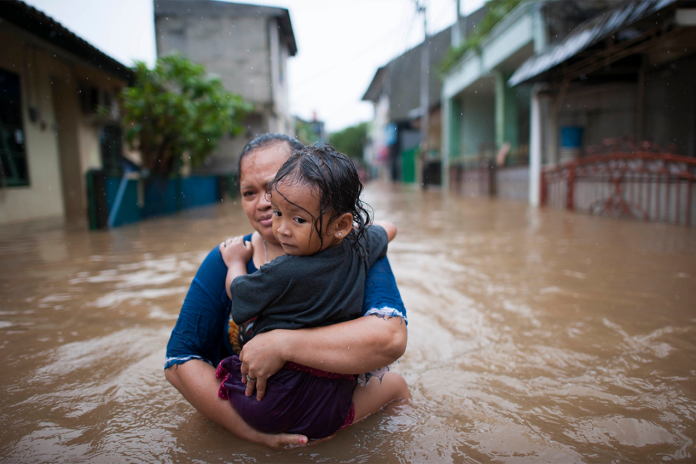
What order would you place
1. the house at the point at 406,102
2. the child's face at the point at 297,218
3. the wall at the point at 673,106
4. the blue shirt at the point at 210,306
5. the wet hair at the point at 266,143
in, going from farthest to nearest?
the house at the point at 406,102
the wall at the point at 673,106
the wet hair at the point at 266,143
the blue shirt at the point at 210,306
the child's face at the point at 297,218

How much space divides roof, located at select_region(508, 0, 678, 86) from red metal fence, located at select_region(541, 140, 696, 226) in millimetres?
1786

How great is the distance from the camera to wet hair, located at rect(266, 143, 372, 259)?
1313 mm

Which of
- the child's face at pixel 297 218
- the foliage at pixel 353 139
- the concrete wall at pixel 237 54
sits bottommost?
the child's face at pixel 297 218

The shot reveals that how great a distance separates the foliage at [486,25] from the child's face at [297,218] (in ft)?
44.0

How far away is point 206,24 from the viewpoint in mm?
12656

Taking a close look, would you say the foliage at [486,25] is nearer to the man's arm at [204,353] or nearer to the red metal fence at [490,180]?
the red metal fence at [490,180]

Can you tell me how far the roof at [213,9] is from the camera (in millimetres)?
10109

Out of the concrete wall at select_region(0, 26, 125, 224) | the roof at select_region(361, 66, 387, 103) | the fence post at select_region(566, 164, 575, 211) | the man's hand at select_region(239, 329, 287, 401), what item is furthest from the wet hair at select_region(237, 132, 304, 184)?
the roof at select_region(361, 66, 387, 103)

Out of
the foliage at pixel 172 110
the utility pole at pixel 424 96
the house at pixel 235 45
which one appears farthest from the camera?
the utility pole at pixel 424 96

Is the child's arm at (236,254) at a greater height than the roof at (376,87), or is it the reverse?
the roof at (376,87)

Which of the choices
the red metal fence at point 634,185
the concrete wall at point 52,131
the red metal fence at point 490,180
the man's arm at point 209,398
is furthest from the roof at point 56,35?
the red metal fence at point 490,180

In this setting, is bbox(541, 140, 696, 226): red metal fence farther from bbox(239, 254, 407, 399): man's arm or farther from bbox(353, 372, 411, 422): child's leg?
bbox(239, 254, 407, 399): man's arm

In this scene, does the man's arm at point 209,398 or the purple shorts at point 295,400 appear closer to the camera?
the purple shorts at point 295,400

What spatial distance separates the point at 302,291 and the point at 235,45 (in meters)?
14.8
